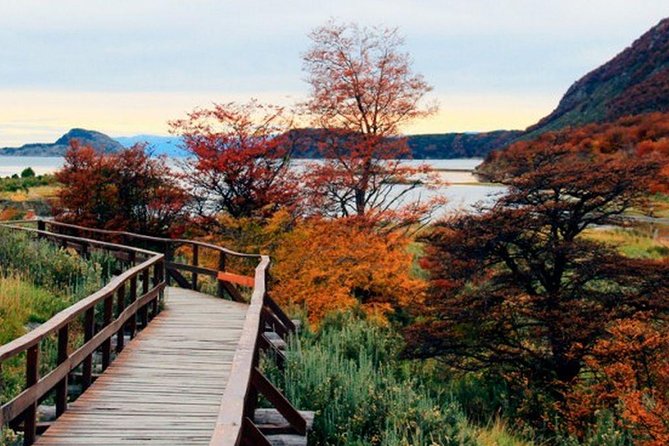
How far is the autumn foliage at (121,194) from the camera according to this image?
30516mm

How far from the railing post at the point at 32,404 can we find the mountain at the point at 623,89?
12320cm

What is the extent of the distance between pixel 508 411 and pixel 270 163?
15.1 metres

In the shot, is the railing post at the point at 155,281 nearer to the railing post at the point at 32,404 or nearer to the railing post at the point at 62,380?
the railing post at the point at 62,380

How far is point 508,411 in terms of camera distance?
18391 millimetres

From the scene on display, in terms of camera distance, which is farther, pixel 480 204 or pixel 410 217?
pixel 410 217

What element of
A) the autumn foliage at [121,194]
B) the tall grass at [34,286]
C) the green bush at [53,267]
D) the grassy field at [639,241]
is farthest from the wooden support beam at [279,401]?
the grassy field at [639,241]

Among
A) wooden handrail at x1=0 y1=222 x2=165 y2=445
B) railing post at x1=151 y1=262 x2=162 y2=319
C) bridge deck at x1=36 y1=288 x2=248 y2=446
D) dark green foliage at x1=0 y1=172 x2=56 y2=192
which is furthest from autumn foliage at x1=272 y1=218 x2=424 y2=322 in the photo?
dark green foliage at x1=0 y1=172 x2=56 y2=192

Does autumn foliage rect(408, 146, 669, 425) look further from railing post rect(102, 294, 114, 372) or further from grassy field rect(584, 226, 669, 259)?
grassy field rect(584, 226, 669, 259)

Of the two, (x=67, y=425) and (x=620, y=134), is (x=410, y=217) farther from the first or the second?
(x=620, y=134)

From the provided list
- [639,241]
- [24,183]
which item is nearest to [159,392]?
[639,241]

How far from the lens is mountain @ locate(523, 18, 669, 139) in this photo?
12144 cm

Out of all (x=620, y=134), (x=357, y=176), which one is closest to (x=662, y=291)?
(x=357, y=176)

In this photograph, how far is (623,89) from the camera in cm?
14075

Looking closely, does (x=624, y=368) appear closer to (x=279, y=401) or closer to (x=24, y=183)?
(x=279, y=401)
